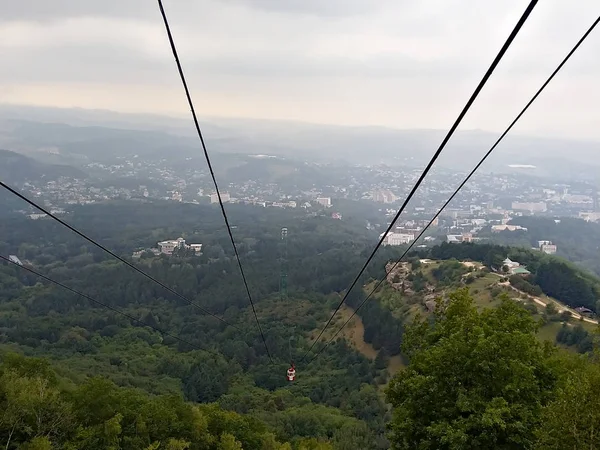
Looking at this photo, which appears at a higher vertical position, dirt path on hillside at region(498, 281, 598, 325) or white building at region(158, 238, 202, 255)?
dirt path on hillside at region(498, 281, 598, 325)

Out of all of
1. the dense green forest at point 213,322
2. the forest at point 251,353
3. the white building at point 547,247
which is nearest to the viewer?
the forest at point 251,353

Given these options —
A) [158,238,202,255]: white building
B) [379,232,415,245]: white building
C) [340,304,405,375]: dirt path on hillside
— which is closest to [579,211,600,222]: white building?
[379,232,415,245]: white building

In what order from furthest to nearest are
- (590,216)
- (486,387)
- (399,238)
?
(590,216), (399,238), (486,387)

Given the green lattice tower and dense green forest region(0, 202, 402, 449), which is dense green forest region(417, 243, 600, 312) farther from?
the green lattice tower

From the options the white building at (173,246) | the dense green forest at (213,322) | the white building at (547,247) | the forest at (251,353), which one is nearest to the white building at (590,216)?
the white building at (547,247)

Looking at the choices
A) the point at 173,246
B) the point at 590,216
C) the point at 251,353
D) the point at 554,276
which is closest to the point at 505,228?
the point at 590,216

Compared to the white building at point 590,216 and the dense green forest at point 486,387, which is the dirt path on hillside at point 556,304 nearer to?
the dense green forest at point 486,387

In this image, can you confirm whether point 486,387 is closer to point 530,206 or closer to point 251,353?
point 251,353

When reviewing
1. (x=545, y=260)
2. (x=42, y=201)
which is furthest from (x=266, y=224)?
(x=545, y=260)
